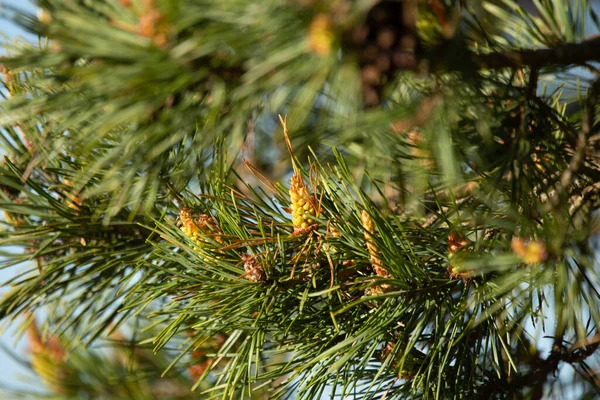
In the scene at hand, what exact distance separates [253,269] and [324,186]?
0.11 meters

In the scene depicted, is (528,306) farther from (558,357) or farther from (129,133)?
(129,133)

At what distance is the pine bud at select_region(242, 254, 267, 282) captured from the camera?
0.57 meters

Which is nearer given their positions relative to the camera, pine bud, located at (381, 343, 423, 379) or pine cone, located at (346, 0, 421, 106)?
pine cone, located at (346, 0, 421, 106)

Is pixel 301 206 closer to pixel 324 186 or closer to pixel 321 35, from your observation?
pixel 324 186

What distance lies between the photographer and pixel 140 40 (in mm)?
365

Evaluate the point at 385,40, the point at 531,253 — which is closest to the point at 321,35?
the point at 385,40

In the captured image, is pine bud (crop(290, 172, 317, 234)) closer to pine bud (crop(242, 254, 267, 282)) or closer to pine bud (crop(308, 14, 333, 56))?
pine bud (crop(242, 254, 267, 282))

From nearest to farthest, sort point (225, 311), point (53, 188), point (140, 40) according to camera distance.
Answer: point (140, 40), point (225, 311), point (53, 188)

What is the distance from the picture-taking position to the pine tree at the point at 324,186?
369mm

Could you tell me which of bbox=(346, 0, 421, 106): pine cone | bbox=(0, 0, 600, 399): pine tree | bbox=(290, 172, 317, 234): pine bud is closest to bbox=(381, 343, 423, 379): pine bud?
bbox=(0, 0, 600, 399): pine tree

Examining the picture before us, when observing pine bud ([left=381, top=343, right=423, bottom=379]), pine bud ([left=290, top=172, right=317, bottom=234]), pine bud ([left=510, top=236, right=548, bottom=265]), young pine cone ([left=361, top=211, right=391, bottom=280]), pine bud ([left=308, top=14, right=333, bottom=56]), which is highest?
pine bud ([left=290, top=172, right=317, bottom=234])

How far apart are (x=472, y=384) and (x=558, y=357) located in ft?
0.38

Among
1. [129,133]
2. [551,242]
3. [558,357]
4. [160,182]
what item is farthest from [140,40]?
[558,357]

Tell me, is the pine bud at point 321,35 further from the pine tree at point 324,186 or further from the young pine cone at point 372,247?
the young pine cone at point 372,247
